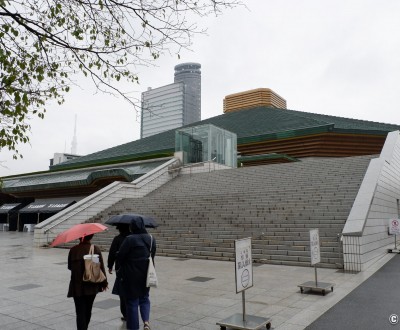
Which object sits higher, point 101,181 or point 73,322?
point 101,181

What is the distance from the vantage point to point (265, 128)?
38375 mm

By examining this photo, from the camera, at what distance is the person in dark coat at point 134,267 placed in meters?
4.79

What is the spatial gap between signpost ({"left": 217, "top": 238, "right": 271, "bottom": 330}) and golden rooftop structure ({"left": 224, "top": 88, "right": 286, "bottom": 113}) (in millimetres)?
54984

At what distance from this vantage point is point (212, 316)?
5.79 meters

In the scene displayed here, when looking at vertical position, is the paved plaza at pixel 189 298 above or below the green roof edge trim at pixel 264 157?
below

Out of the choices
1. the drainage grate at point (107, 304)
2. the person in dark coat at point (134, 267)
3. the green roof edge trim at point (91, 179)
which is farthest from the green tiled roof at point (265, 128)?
the person in dark coat at point (134, 267)

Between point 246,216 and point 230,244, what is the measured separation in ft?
8.13

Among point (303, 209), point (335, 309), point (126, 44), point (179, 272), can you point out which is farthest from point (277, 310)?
point (303, 209)

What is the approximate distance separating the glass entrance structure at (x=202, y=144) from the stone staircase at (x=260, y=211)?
6.36 m

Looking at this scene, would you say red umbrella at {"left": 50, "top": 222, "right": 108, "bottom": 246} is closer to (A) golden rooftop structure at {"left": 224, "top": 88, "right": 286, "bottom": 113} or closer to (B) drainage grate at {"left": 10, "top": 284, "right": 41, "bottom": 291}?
(B) drainage grate at {"left": 10, "top": 284, "right": 41, "bottom": 291}

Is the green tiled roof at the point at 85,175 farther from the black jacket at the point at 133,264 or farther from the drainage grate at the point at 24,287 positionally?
the black jacket at the point at 133,264

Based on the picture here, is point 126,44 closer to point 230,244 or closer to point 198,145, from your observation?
point 230,244

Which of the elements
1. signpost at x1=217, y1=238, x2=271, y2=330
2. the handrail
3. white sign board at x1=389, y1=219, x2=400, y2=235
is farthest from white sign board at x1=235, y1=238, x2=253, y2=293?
the handrail

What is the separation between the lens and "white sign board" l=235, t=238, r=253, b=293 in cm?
518
